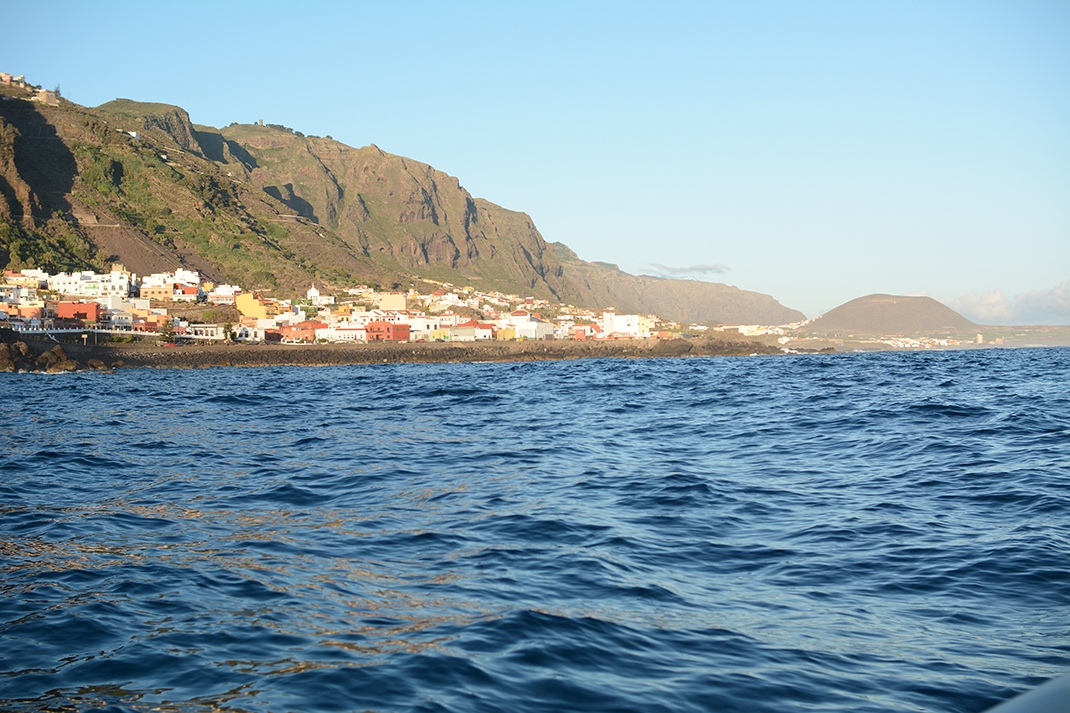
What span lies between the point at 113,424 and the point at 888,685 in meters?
20.5

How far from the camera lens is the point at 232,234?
157 metres

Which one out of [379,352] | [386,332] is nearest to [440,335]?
[386,332]

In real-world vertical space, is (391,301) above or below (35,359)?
above

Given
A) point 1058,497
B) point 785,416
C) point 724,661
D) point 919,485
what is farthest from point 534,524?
point 785,416

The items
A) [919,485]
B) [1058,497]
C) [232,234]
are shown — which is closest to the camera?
[1058,497]

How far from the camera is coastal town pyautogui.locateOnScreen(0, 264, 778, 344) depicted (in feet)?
290

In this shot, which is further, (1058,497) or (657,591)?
(1058,497)

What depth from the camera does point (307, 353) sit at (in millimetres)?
87562

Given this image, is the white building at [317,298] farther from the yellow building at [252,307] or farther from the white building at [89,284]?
the white building at [89,284]

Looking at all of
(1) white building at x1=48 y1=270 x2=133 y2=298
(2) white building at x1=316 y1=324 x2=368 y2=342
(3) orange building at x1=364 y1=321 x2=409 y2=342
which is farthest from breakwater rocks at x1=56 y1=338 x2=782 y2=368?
(1) white building at x1=48 y1=270 x2=133 y2=298

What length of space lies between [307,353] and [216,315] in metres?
24.5

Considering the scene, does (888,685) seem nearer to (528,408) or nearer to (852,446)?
(852,446)

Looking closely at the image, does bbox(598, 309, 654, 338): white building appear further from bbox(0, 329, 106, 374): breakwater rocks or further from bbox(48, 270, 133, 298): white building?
bbox(0, 329, 106, 374): breakwater rocks

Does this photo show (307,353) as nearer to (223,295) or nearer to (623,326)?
(223,295)
